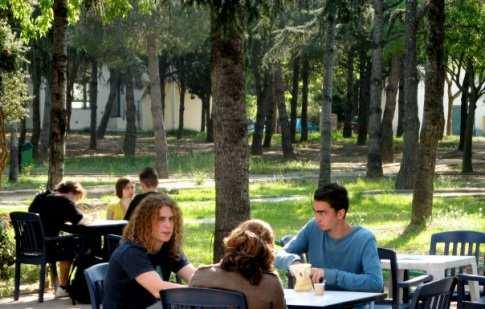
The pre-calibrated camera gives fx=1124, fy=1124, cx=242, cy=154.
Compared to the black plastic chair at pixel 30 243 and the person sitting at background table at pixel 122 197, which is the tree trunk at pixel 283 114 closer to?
the person sitting at background table at pixel 122 197

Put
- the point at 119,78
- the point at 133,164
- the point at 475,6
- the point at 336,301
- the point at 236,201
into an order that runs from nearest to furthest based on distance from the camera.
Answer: the point at 336,301 < the point at 236,201 < the point at 475,6 < the point at 133,164 < the point at 119,78

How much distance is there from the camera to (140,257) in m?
6.86

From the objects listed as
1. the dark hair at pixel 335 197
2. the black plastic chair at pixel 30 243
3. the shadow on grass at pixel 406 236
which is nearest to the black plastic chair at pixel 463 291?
the dark hair at pixel 335 197

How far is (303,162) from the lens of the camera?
47.4m

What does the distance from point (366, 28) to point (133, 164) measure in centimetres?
1147

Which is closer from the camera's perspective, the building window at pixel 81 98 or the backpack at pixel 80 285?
the backpack at pixel 80 285

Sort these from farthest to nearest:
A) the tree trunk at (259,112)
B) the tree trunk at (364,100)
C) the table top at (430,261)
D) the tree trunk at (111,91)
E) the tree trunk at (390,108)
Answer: the tree trunk at (111,91) → the tree trunk at (364,100) → the tree trunk at (259,112) → the tree trunk at (390,108) → the table top at (430,261)

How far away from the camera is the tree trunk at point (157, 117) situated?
37.9 m

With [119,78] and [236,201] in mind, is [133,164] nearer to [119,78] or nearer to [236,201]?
[119,78]

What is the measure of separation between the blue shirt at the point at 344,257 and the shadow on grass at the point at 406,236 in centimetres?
878

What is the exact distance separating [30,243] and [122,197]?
1231mm

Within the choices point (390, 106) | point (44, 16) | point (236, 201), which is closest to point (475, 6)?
point (390, 106)

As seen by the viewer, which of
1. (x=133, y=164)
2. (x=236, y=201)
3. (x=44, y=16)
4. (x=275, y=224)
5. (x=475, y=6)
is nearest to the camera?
(x=236, y=201)

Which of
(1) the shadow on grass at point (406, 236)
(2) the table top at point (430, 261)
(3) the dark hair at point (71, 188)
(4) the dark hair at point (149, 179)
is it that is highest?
(4) the dark hair at point (149, 179)
